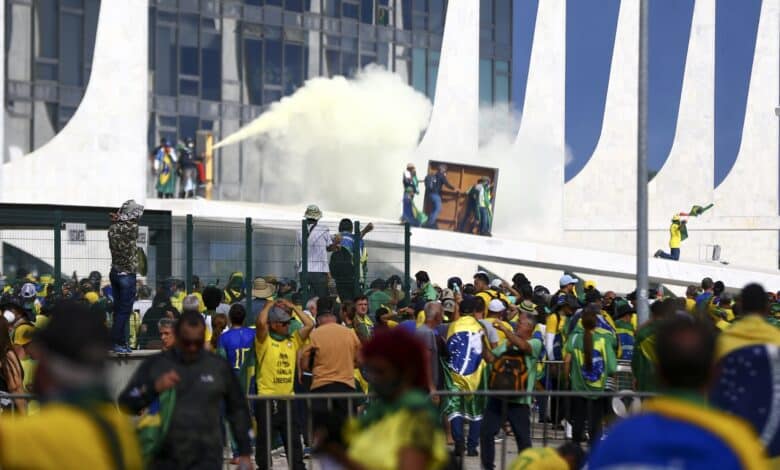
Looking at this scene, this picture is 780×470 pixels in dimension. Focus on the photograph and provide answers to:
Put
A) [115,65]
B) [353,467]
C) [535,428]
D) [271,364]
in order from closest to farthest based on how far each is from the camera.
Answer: [353,467] → [271,364] → [535,428] → [115,65]

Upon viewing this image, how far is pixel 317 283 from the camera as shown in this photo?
57.8 feet

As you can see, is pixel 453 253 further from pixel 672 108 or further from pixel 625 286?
pixel 672 108

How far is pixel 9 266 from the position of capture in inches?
649

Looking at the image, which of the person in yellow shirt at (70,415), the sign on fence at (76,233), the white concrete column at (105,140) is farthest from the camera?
the white concrete column at (105,140)

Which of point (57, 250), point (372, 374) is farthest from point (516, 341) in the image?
point (372, 374)

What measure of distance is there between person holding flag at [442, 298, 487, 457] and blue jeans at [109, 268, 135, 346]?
12.1ft

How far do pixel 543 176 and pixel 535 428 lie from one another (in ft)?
116

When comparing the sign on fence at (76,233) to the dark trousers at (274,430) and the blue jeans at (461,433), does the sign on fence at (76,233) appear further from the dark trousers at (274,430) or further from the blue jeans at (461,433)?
the blue jeans at (461,433)

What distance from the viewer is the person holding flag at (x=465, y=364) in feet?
41.3

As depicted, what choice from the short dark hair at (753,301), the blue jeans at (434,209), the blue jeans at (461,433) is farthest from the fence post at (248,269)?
the blue jeans at (434,209)

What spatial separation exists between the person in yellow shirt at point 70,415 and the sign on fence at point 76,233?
12438mm

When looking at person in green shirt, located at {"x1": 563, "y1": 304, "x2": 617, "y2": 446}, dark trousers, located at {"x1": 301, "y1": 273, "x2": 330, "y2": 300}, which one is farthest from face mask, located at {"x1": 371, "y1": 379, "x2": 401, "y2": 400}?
dark trousers, located at {"x1": 301, "y1": 273, "x2": 330, "y2": 300}

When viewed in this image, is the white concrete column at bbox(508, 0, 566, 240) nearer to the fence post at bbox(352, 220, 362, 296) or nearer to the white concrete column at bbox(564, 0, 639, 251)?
the white concrete column at bbox(564, 0, 639, 251)

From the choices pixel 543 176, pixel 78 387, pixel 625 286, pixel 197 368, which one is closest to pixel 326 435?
pixel 78 387
